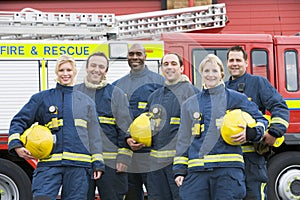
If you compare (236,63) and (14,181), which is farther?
Answer: (14,181)

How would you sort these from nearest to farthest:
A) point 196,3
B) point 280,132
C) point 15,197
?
1. point 280,132
2. point 15,197
3. point 196,3

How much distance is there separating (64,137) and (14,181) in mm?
2692

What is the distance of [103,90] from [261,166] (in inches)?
72.2

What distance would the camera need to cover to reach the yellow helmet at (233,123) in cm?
556

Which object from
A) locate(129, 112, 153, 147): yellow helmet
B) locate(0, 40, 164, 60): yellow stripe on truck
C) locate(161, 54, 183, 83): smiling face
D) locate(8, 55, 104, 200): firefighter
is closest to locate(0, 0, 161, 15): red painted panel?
locate(0, 40, 164, 60): yellow stripe on truck

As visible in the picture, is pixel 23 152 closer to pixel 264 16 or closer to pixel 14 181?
pixel 14 181

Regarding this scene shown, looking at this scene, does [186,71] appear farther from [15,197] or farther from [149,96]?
[15,197]

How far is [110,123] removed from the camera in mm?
6855

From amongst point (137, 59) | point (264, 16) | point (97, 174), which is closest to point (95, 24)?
point (137, 59)

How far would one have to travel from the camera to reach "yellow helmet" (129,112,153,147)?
6.64m

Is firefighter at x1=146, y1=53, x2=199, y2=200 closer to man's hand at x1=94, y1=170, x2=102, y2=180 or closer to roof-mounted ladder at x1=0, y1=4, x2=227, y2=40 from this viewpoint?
man's hand at x1=94, y1=170, x2=102, y2=180

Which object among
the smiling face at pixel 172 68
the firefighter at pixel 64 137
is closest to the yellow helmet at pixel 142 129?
the smiling face at pixel 172 68

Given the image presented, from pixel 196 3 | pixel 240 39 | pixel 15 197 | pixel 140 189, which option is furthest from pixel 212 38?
pixel 196 3

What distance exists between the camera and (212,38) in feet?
29.8
